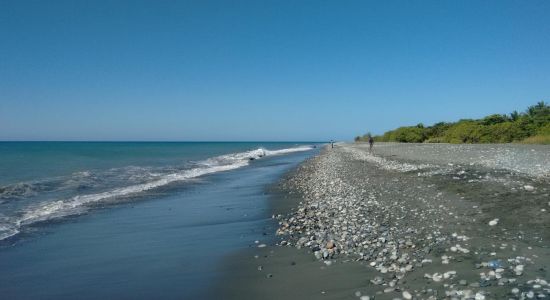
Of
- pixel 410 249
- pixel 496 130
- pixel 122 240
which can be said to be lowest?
pixel 122 240

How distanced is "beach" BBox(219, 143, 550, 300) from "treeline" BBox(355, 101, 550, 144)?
41439mm

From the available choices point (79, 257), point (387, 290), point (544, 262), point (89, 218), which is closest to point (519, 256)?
point (544, 262)

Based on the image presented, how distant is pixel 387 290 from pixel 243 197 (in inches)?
560

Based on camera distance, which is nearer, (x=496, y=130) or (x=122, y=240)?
(x=122, y=240)

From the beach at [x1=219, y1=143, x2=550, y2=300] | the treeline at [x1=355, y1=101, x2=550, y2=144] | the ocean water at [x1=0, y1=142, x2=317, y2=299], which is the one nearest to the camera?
the beach at [x1=219, y1=143, x2=550, y2=300]

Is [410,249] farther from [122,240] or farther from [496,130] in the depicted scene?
[496,130]

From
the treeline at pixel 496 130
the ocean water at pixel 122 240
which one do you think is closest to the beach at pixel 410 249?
the ocean water at pixel 122 240

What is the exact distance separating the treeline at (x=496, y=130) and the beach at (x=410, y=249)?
41.4m

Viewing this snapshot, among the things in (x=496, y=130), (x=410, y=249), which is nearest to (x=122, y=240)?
(x=410, y=249)

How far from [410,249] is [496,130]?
57.2 m

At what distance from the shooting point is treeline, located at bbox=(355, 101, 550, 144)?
53000mm

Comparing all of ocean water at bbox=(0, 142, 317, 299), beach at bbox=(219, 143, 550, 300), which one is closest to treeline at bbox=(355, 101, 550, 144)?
beach at bbox=(219, 143, 550, 300)

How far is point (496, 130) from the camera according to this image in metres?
57.2

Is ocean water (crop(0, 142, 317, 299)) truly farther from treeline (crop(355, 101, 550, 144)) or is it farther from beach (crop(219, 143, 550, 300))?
treeline (crop(355, 101, 550, 144))
